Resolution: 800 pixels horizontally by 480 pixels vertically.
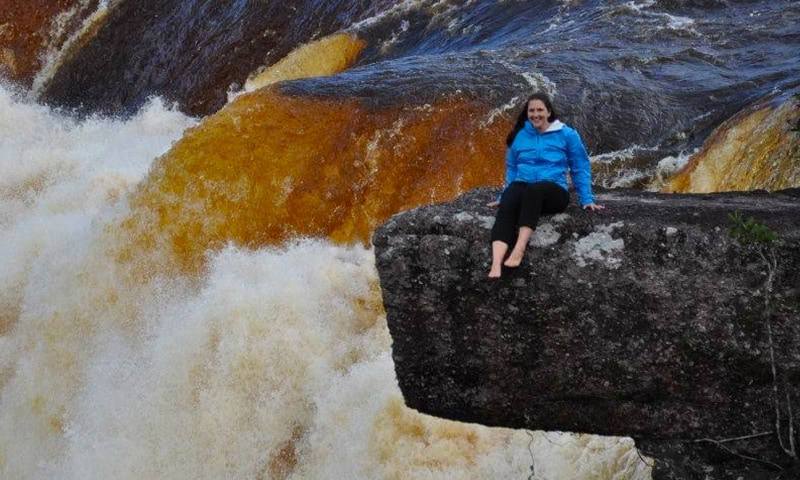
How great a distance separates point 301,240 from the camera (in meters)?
7.67

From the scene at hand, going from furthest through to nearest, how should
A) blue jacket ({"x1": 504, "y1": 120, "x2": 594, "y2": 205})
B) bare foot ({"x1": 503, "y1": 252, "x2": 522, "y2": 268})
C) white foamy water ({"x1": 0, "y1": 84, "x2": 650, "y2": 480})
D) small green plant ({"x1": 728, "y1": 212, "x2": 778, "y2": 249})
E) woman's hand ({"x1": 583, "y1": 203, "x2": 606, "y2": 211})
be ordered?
white foamy water ({"x1": 0, "y1": 84, "x2": 650, "y2": 480}) < blue jacket ({"x1": 504, "y1": 120, "x2": 594, "y2": 205}) < woman's hand ({"x1": 583, "y1": 203, "x2": 606, "y2": 211}) < bare foot ({"x1": 503, "y1": 252, "x2": 522, "y2": 268}) < small green plant ({"x1": 728, "y1": 212, "x2": 778, "y2": 249})

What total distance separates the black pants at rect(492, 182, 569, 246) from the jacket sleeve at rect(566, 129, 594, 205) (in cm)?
8

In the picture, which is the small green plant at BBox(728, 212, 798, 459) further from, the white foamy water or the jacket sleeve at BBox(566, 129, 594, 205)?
the white foamy water

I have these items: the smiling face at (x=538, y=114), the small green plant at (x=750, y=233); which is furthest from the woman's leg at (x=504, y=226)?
the small green plant at (x=750, y=233)

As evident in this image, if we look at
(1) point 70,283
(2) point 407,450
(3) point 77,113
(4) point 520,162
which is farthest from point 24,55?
(4) point 520,162

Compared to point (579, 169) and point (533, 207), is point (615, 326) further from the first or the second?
point (579, 169)

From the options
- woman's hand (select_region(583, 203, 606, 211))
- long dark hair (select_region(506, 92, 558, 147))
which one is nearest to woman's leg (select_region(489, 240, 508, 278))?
woman's hand (select_region(583, 203, 606, 211))

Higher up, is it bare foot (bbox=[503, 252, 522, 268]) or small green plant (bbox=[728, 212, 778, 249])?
bare foot (bbox=[503, 252, 522, 268])

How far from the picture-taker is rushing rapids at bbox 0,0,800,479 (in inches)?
248

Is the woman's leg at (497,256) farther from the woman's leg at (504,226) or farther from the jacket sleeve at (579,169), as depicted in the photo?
the jacket sleeve at (579,169)

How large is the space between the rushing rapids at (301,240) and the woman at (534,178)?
1.54 meters

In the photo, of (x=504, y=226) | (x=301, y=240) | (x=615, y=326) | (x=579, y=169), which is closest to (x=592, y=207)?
(x=579, y=169)

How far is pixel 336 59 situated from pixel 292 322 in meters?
6.60

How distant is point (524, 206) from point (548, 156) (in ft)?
1.44
